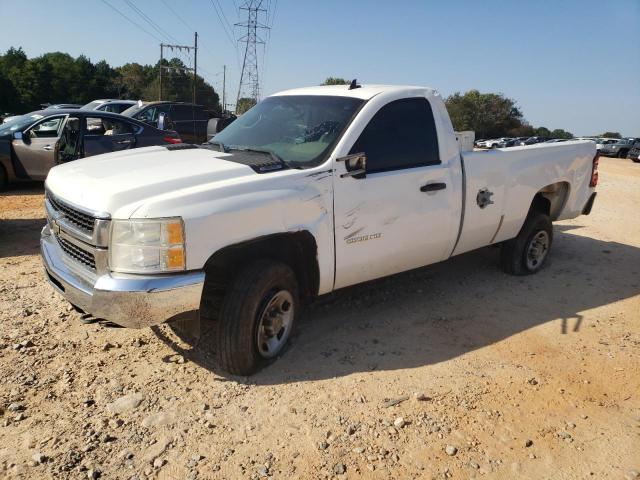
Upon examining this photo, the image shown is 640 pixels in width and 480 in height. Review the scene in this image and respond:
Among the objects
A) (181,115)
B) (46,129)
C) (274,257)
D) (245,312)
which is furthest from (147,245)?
(181,115)

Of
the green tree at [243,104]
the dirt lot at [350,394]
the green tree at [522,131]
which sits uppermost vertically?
the green tree at [243,104]

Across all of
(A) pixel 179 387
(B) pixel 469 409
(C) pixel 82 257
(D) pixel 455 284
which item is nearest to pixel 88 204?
(C) pixel 82 257

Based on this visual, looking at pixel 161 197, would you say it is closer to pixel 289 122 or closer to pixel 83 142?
pixel 289 122

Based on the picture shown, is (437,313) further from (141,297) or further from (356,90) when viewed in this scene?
(141,297)

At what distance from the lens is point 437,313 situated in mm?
4680

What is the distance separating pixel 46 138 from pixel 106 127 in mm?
1098

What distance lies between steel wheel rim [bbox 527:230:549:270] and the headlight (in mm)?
4326

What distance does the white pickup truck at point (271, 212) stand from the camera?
113 inches

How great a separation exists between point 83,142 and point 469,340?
280 inches

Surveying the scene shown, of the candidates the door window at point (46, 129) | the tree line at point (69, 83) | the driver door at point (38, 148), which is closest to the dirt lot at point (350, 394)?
the driver door at point (38, 148)

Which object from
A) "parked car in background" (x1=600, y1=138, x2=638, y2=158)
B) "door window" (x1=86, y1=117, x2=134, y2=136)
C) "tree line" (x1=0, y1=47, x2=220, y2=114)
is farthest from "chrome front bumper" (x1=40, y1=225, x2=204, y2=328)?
"tree line" (x1=0, y1=47, x2=220, y2=114)

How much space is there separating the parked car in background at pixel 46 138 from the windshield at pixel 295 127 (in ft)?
18.5

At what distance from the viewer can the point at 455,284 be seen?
548 centimetres

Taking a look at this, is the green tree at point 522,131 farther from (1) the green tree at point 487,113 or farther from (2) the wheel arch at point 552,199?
A: (2) the wheel arch at point 552,199
